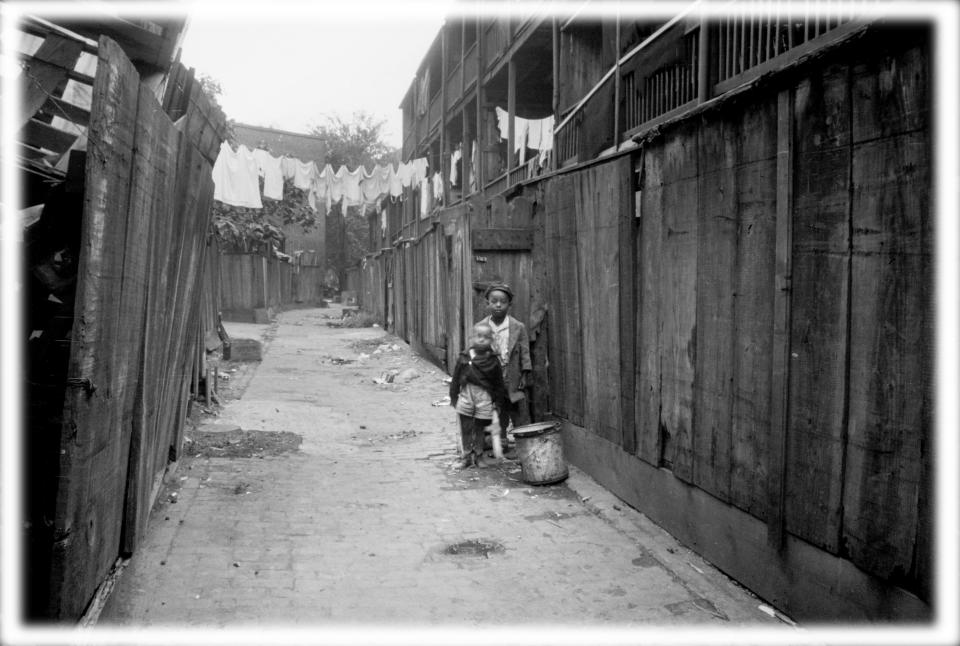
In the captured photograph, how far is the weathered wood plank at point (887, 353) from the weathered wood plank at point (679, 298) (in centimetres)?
157

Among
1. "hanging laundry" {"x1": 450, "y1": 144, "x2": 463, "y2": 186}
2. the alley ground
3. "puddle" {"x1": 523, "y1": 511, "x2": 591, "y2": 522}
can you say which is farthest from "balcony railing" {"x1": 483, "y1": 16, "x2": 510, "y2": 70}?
"puddle" {"x1": 523, "y1": 511, "x2": 591, "y2": 522}

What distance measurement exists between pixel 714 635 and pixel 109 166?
12.4 ft

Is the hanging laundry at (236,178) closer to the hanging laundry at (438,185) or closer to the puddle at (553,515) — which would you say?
the hanging laundry at (438,185)

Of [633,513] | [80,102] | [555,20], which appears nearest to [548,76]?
[555,20]

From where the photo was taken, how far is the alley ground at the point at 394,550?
13.1 feet

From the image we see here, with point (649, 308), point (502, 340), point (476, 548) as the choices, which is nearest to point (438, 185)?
point (502, 340)

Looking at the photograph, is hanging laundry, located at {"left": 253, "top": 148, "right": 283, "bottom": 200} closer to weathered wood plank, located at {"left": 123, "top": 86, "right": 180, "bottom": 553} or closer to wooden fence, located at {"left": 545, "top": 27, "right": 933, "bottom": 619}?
weathered wood plank, located at {"left": 123, "top": 86, "right": 180, "bottom": 553}

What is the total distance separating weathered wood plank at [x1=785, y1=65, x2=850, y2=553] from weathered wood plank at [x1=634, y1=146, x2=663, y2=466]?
161 centimetres

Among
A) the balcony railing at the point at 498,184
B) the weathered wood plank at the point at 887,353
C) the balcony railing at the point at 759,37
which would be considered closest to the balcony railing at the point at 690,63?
the balcony railing at the point at 759,37

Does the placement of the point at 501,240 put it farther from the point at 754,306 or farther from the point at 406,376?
the point at 406,376
